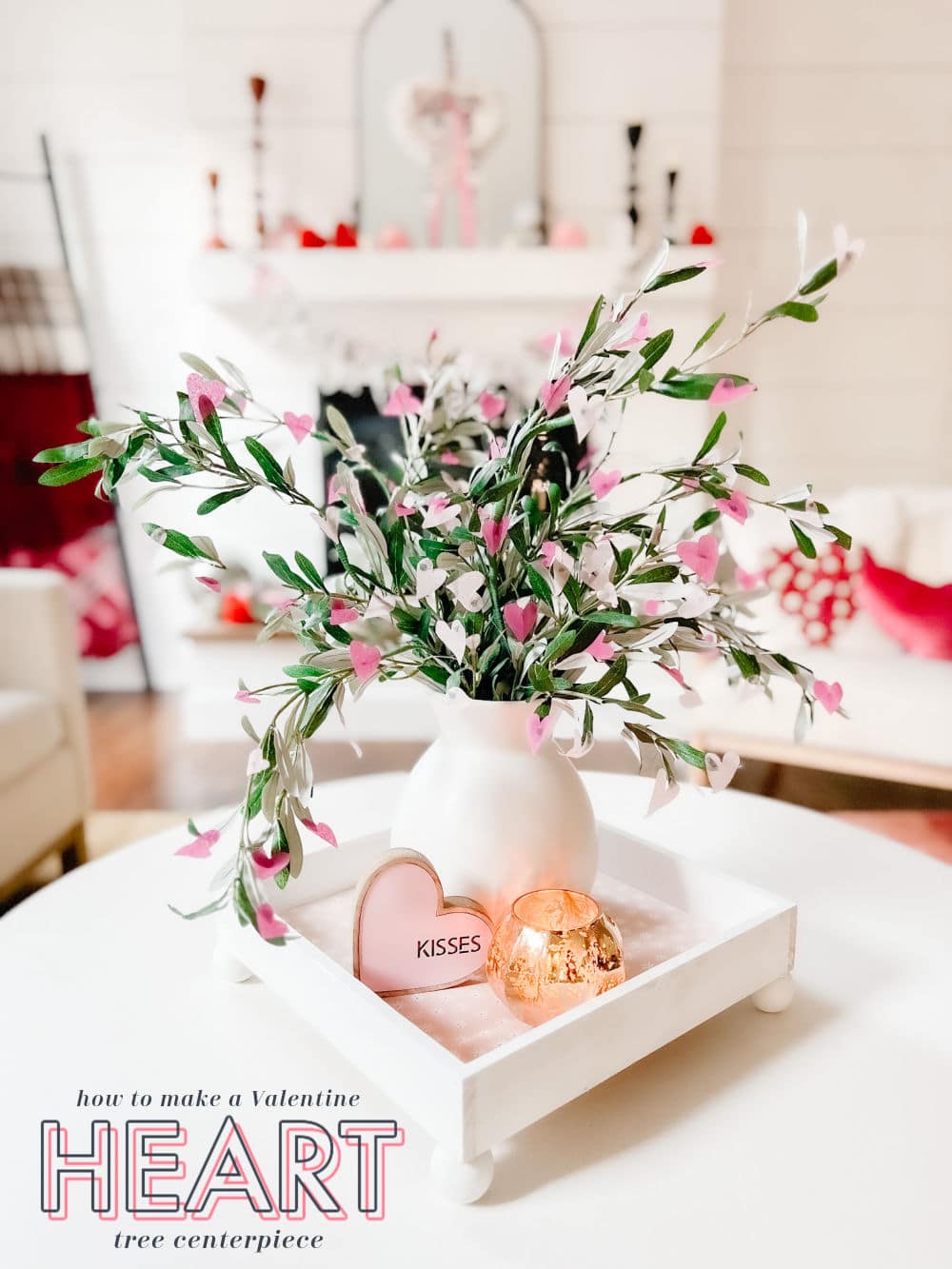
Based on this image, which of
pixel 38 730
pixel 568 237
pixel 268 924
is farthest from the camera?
pixel 568 237

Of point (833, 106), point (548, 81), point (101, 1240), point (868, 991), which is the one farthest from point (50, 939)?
point (833, 106)

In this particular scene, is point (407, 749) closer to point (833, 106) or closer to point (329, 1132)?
point (329, 1132)

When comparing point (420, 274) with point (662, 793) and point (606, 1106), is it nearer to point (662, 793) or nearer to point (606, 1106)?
point (662, 793)

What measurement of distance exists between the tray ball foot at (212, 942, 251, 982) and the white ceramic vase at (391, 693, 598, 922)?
19 cm

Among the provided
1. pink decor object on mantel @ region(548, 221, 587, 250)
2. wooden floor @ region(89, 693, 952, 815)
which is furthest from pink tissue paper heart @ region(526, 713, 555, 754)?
Result: pink decor object on mantel @ region(548, 221, 587, 250)

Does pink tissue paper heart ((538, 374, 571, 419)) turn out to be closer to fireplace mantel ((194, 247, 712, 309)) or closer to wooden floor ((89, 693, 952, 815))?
wooden floor ((89, 693, 952, 815))

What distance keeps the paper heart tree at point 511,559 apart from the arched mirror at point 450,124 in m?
2.42

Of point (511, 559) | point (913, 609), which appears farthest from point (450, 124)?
point (511, 559)

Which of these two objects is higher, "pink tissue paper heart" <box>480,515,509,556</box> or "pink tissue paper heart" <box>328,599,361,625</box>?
"pink tissue paper heart" <box>480,515,509,556</box>

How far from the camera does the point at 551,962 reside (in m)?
0.75

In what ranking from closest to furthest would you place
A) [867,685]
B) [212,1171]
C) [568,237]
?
[212,1171] < [867,685] < [568,237]

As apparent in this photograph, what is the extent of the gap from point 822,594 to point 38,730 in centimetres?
165

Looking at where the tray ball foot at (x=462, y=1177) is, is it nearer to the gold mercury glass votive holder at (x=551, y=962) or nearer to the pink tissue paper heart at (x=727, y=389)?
the gold mercury glass votive holder at (x=551, y=962)

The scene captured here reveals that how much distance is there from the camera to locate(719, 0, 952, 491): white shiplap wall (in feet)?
10.4
